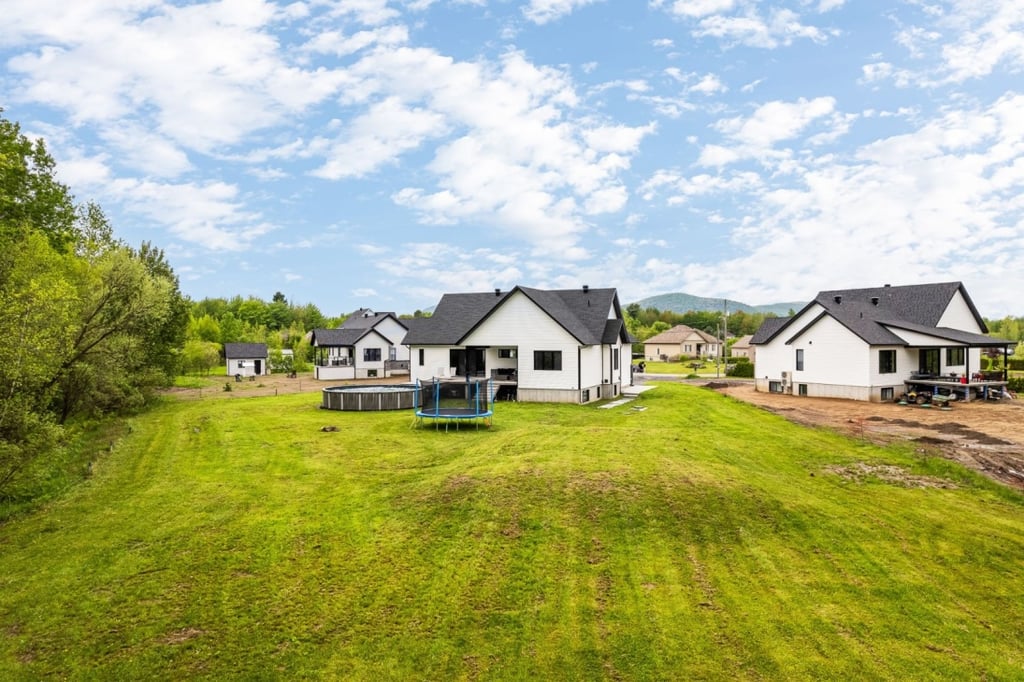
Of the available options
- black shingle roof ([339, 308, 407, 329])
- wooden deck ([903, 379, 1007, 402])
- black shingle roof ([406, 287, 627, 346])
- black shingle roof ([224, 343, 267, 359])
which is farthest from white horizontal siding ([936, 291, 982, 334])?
black shingle roof ([224, 343, 267, 359])

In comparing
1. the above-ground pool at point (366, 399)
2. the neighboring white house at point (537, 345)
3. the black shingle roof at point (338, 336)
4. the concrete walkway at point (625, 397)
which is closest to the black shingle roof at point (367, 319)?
the black shingle roof at point (338, 336)

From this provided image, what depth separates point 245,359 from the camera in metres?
56.2

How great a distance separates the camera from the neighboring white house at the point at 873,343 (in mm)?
31703

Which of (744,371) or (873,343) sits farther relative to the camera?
(744,371)

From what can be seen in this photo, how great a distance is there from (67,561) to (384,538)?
5.22m

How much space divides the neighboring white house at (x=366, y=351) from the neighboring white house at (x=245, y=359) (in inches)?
317

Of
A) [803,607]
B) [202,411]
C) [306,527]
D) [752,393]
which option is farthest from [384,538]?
[752,393]

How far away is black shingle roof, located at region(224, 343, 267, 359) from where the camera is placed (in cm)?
5594

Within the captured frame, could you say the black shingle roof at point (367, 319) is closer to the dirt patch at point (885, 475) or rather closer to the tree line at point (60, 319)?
the tree line at point (60, 319)

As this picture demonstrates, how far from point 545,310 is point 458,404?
8.30m

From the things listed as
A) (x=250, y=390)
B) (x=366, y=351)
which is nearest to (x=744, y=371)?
(x=366, y=351)

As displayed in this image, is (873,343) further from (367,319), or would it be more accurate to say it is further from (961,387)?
(367,319)

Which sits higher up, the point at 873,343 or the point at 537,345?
the point at 873,343

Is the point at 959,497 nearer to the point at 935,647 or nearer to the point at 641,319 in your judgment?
the point at 935,647
